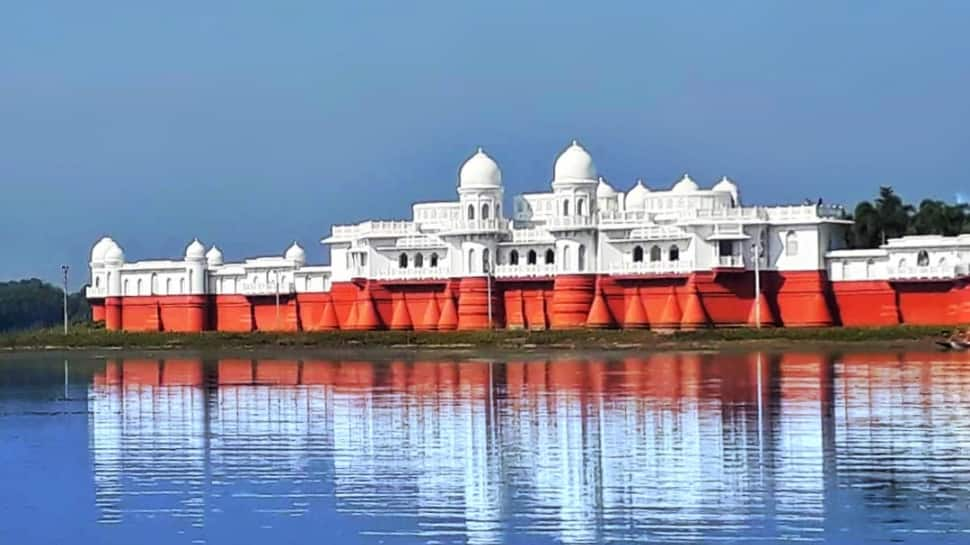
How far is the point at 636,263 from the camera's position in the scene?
67.2m

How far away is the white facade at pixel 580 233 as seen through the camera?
214 ft

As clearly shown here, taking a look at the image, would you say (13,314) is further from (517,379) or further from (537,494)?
(537,494)

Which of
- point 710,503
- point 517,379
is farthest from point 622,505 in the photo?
point 517,379

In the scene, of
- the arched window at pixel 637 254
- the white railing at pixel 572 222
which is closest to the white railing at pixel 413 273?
the white railing at pixel 572 222

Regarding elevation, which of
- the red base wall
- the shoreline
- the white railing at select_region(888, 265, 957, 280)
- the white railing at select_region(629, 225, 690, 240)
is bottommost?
the shoreline

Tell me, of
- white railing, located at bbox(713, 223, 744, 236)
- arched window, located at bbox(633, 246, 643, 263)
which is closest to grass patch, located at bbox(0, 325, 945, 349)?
arched window, located at bbox(633, 246, 643, 263)

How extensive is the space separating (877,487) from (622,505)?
3025 mm

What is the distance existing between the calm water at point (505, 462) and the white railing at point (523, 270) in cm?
2880

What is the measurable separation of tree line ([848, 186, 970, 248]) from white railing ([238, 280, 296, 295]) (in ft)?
82.3

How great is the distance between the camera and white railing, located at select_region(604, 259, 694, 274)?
216 feet

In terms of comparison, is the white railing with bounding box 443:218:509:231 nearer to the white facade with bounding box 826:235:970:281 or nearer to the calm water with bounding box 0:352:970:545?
the white facade with bounding box 826:235:970:281

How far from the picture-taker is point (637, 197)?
74000mm

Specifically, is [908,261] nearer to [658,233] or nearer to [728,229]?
[728,229]

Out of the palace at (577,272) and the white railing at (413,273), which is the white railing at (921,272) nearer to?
the palace at (577,272)
